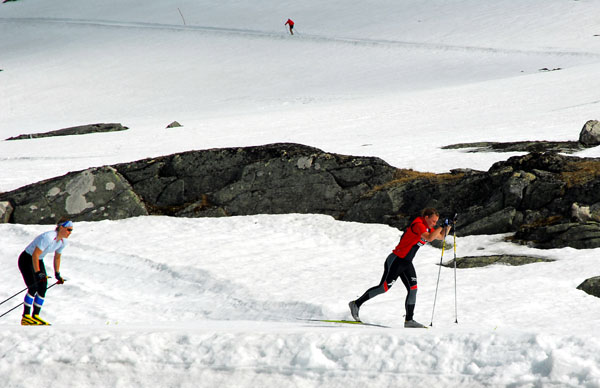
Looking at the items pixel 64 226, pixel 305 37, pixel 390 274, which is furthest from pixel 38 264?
pixel 305 37

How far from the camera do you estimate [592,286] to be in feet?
41.2

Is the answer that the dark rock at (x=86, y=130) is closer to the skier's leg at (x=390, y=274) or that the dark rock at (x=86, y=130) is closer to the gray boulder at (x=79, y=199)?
the gray boulder at (x=79, y=199)

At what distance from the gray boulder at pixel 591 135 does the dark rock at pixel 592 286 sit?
14.6 metres

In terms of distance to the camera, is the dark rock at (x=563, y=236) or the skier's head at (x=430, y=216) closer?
the skier's head at (x=430, y=216)

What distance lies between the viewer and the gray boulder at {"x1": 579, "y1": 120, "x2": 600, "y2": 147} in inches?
1011

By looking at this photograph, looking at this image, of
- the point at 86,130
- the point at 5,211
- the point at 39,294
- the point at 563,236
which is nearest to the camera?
the point at 39,294

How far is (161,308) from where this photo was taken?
1415 cm

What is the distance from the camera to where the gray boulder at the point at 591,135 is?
25.7 metres

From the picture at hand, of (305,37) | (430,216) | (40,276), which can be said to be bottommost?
(40,276)

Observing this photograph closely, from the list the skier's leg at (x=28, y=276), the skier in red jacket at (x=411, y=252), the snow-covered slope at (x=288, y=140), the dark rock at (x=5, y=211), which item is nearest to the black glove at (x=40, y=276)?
the skier's leg at (x=28, y=276)

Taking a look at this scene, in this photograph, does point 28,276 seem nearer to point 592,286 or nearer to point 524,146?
point 592,286

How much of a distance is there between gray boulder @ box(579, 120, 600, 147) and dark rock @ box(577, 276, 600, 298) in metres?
14.6

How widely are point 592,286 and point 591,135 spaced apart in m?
15.1

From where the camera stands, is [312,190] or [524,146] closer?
[312,190]
